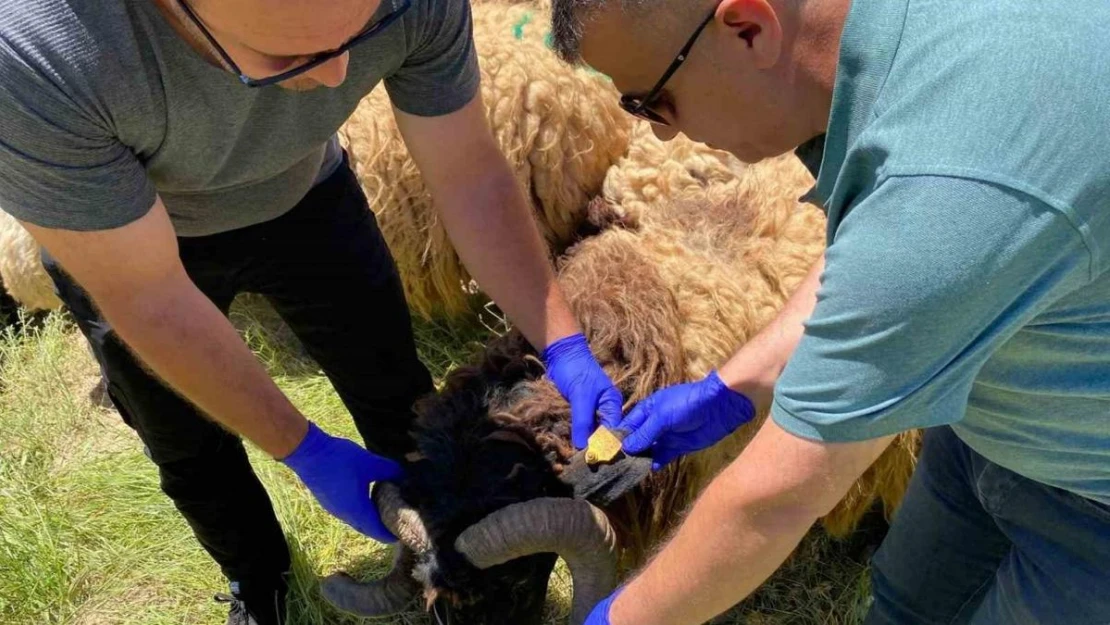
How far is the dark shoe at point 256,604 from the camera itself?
136 inches

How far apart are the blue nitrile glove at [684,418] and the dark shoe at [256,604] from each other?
163cm

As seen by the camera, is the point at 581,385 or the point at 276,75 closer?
Answer: the point at 276,75

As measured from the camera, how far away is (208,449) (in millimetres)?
2998

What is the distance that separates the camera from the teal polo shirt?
45.4 inches

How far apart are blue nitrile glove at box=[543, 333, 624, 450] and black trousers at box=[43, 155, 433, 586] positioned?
617 millimetres

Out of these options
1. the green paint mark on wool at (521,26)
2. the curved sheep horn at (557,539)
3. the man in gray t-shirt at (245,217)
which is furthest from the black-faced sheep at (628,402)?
the green paint mark on wool at (521,26)

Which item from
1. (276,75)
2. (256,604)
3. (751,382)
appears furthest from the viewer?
(256,604)

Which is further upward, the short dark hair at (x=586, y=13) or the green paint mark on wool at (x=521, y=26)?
the short dark hair at (x=586, y=13)

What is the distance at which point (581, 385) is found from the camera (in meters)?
2.84

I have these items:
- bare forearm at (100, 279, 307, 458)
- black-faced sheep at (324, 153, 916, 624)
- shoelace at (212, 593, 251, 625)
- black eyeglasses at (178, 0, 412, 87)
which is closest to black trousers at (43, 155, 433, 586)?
shoelace at (212, 593, 251, 625)

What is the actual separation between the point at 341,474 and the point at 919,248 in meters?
1.83

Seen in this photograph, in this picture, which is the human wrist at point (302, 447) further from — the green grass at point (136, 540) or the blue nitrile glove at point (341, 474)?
the green grass at point (136, 540)

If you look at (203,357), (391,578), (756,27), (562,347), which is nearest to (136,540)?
(391,578)

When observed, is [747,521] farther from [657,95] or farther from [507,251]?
[507,251]
